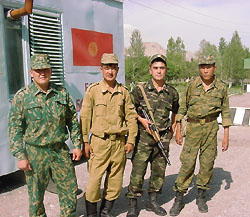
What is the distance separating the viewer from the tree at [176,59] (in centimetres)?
6275

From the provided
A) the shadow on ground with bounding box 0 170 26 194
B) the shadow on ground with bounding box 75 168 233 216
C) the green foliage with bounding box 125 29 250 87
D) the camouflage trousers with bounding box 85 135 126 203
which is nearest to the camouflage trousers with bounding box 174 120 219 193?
the shadow on ground with bounding box 75 168 233 216

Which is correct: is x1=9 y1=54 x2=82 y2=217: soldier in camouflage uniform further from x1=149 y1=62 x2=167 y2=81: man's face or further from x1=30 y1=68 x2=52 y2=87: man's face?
x1=149 y1=62 x2=167 y2=81: man's face

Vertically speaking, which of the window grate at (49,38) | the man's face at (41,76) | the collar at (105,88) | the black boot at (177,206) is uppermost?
the window grate at (49,38)

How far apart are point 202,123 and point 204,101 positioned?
0.91 ft

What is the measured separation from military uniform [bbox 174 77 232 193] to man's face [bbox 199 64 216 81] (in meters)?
0.09

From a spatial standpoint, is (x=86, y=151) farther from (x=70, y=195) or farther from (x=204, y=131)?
(x=204, y=131)

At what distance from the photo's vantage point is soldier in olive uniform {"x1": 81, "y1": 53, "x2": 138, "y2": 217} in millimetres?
3053

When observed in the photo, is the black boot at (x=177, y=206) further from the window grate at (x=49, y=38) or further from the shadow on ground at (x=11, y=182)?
the window grate at (x=49, y=38)

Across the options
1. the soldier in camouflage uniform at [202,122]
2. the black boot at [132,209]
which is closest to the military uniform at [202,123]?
the soldier in camouflage uniform at [202,122]

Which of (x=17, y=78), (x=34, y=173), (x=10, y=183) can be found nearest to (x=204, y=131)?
(x=34, y=173)

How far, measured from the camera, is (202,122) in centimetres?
354

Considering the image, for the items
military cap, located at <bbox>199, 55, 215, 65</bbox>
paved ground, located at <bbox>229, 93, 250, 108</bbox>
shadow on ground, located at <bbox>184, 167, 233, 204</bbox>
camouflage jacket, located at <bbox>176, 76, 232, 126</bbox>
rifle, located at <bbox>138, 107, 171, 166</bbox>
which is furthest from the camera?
paved ground, located at <bbox>229, 93, 250, 108</bbox>

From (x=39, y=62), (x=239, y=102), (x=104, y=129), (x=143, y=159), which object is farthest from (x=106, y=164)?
(x=239, y=102)

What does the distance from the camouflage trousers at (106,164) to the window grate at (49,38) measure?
201 cm
